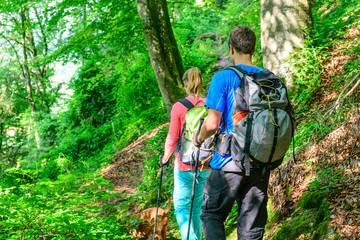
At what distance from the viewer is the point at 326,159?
11.7ft

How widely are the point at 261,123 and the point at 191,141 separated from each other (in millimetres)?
1112

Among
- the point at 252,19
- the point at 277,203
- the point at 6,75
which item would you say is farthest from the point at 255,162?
the point at 6,75

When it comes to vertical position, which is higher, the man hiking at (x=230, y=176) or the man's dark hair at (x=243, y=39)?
the man's dark hair at (x=243, y=39)

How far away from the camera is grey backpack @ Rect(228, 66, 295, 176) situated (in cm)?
196

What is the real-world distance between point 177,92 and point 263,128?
184 inches

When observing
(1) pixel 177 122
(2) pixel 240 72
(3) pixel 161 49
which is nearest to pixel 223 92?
(2) pixel 240 72

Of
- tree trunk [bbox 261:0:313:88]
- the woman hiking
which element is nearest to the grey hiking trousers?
the woman hiking

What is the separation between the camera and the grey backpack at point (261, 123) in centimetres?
196

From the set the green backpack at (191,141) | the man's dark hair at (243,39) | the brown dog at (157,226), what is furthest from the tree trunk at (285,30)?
Answer: the man's dark hair at (243,39)

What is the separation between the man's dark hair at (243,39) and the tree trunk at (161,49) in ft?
14.2

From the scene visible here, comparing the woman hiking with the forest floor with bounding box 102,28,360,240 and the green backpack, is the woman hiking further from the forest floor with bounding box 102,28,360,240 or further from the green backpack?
the forest floor with bounding box 102,28,360,240

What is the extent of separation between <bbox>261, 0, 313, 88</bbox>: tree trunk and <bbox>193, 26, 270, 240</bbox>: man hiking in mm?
3275

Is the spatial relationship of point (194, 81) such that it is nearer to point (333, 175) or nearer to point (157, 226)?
point (333, 175)

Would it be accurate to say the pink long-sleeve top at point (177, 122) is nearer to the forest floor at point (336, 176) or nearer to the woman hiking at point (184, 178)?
the woman hiking at point (184, 178)
